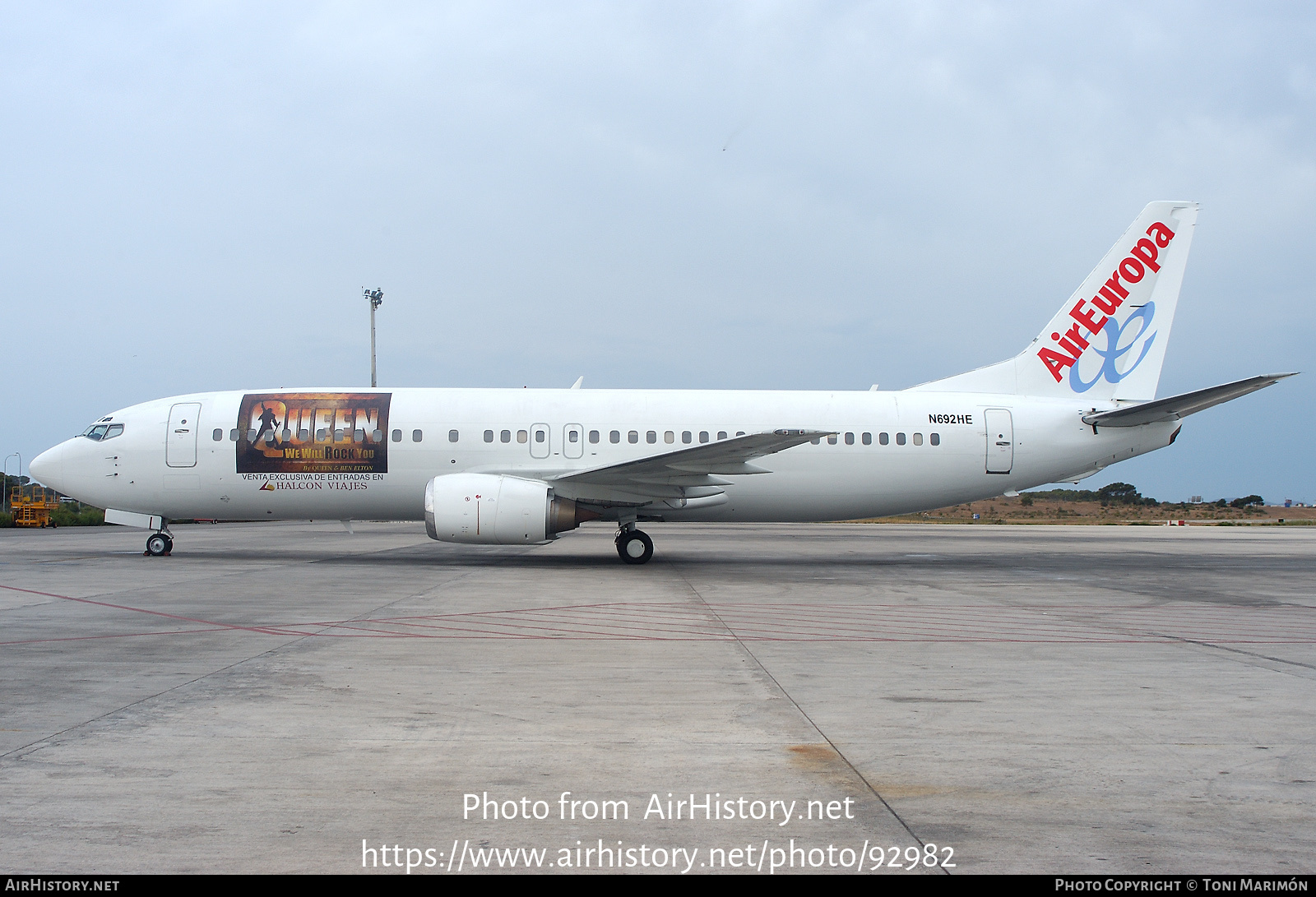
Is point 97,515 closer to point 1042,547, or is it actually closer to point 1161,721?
point 1042,547

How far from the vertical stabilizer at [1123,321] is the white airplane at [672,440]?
0.04 m

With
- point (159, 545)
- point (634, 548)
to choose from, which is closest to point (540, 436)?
point (634, 548)

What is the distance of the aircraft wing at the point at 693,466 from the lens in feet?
50.0

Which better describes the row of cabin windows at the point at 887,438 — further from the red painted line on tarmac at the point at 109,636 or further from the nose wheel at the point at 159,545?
the nose wheel at the point at 159,545

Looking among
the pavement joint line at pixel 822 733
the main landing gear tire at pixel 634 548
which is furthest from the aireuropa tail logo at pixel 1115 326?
the pavement joint line at pixel 822 733

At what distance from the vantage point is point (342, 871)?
3385 millimetres

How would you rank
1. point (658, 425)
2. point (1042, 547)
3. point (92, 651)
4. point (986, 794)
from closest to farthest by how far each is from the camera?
point (986, 794) → point (92, 651) → point (658, 425) → point (1042, 547)

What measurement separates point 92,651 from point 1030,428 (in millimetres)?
16910

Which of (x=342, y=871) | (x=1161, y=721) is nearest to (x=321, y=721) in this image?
(x=342, y=871)

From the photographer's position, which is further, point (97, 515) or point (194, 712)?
point (97, 515)

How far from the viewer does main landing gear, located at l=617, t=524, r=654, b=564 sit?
56.3 ft

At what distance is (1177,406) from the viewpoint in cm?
1736

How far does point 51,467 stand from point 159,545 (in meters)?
2.74

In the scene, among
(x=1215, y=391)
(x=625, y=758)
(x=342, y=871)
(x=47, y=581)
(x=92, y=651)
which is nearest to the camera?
(x=342, y=871)
